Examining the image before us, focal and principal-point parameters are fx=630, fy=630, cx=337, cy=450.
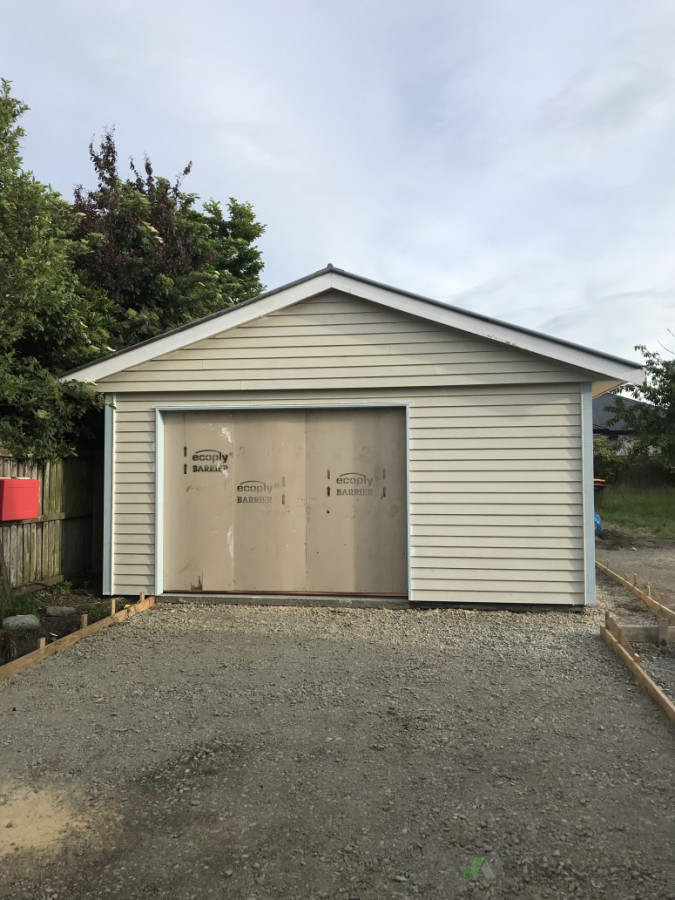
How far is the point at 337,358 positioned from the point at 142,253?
8.28 metres

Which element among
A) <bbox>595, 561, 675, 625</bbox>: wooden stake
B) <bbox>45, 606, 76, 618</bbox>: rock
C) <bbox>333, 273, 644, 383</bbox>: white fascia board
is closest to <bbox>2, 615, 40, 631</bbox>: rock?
<bbox>45, 606, 76, 618</bbox>: rock

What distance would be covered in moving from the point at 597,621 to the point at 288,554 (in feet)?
10.8

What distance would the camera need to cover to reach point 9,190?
6.42 meters

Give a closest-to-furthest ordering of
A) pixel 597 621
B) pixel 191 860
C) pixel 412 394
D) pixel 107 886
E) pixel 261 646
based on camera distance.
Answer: pixel 107 886 → pixel 191 860 → pixel 261 646 → pixel 597 621 → pixel 412 394

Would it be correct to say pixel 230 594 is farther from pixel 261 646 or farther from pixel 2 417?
pixel 2 417

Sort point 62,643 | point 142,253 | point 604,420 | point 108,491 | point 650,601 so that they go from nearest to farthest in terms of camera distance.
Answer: point 62,643 → point 650,601 → point 108,491 → point 142,253 → point 604,420

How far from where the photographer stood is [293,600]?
698 centimetres

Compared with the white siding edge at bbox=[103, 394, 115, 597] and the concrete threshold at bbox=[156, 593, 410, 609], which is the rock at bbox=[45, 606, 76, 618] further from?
the concrete threshold at bbox=[156, 593, 410, 609]

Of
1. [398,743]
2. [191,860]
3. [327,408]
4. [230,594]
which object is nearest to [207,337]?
[327,408]

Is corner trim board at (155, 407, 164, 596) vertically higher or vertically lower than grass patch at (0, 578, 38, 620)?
higher

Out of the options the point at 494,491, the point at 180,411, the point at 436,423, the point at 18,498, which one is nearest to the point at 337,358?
the point at 436,423

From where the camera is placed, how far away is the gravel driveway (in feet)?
7.73

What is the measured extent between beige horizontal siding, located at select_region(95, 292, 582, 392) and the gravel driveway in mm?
2886

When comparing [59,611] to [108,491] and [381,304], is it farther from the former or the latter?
[381,304]
